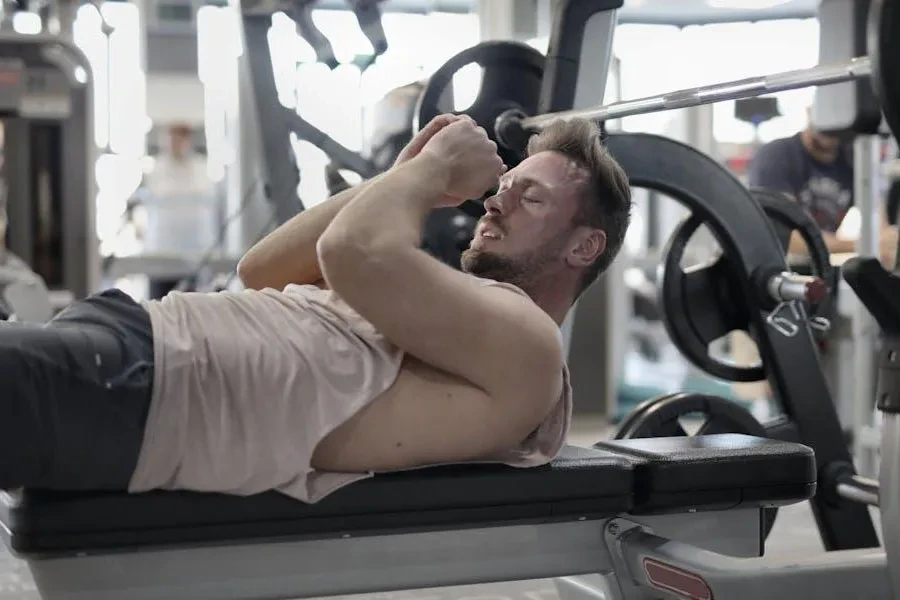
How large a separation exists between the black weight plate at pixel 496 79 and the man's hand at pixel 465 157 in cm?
101

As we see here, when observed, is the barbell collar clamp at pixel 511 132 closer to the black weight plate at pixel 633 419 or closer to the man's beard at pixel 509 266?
the black weight plate at pixel 633 419

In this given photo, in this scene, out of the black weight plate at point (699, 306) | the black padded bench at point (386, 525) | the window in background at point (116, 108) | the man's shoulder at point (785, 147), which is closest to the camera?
the black padded bench at point (386, 525)

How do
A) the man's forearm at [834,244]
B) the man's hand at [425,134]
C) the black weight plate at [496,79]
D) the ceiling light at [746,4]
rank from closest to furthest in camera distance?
the man's hand at [425,134] → the black weight plate at [496,79] → the man's forearm at [834,244] → the ceiling light at [746,4]

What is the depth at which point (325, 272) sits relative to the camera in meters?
1.48

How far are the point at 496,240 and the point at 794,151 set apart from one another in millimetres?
2579

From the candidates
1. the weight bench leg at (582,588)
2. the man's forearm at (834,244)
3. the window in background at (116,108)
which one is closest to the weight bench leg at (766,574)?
the weight bench leg at (582,588)

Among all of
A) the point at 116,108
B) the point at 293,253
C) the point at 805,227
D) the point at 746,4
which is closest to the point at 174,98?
the point at 116,108

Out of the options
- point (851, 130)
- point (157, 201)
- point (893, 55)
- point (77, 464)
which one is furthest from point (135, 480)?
point (157, 201)

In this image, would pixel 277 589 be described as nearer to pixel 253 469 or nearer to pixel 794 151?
pixel 253 469

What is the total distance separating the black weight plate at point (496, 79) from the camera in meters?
2.66

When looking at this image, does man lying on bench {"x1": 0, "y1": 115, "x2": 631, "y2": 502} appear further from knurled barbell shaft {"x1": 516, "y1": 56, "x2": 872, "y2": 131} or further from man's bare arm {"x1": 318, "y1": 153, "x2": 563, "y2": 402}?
knurled barbell shaft {"x1": 516, "y1": 56, "x2": 872, "y2": 131}

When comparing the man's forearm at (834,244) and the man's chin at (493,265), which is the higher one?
the man's chin at (493,265)

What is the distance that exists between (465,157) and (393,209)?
18cm

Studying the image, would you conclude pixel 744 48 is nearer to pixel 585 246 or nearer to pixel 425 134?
pixel 585 246
